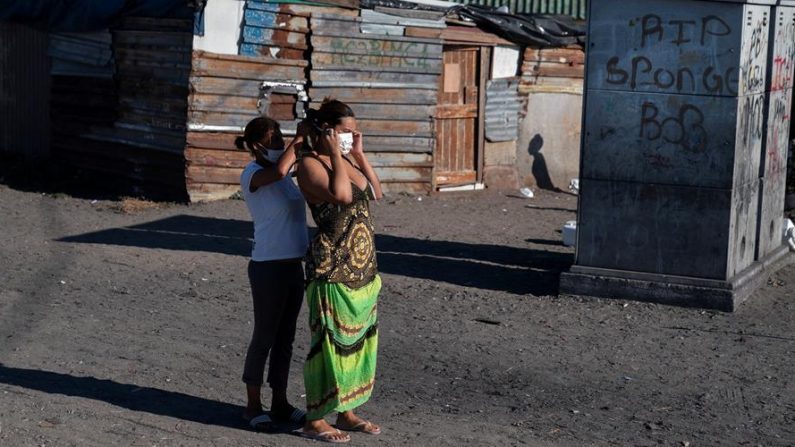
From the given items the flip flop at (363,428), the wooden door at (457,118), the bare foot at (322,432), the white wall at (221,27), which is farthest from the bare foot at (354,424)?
the wooden door at (457,118)

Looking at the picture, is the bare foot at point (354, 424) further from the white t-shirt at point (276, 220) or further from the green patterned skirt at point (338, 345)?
the white t-shirt at point (276, 220)

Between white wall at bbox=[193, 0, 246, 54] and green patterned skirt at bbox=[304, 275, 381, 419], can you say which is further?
white wall at bbox=[193, 0, 246, 54]

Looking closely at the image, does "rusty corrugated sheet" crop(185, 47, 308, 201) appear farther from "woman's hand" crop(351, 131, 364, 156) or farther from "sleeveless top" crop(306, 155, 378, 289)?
"sleeveless top" crop(306, 155, 378, 289)

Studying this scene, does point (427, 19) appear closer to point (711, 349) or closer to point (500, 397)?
point (711, 349)

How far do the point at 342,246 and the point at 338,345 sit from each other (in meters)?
0.48

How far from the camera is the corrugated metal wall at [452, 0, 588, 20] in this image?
57.8 feet

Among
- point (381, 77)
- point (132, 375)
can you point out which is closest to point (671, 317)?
point (132, 375)

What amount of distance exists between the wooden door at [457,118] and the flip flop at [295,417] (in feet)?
32.6

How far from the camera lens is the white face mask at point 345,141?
18.4ft

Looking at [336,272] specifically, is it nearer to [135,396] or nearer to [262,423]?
[262,423]

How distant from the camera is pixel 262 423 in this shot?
19.5ft

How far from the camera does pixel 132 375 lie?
694 centimetres

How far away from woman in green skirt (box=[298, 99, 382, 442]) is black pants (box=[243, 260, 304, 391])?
23 centimetres

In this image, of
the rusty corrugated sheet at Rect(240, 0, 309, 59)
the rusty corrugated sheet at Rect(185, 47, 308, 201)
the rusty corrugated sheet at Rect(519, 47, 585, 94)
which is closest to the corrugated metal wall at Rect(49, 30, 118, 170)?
the rusty corrugated sheet at Rect(185, 47, 308, 201)
